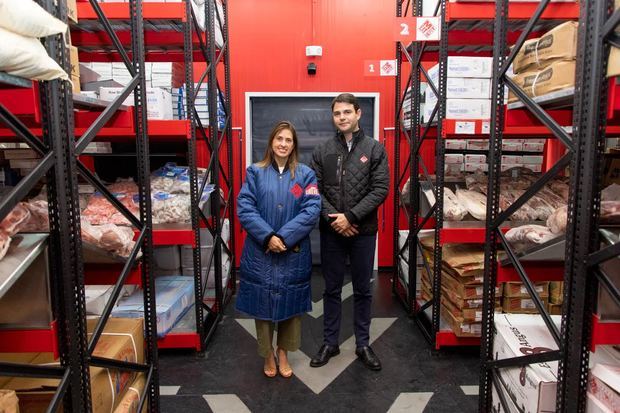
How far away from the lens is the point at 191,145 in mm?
3021

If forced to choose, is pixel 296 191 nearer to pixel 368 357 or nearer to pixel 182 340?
pixel 368 357

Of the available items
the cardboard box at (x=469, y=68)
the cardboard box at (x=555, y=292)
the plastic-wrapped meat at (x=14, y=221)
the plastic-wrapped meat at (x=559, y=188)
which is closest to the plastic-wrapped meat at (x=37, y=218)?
the plastic-wrapped meat at (x=14, y=221)

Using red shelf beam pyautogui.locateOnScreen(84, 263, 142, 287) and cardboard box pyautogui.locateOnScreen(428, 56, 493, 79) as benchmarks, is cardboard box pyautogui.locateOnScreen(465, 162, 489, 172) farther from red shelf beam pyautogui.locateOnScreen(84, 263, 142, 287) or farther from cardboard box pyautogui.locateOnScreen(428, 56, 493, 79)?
red shelf beam pyautogui.locateOnScreen(84, 263, 142, 287)

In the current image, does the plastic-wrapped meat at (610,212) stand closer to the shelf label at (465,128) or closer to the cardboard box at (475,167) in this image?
the shelf label at (465,128)

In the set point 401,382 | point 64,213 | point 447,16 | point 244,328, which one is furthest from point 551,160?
point 64,213

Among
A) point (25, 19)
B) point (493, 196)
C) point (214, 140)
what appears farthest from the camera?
point (214, 140)

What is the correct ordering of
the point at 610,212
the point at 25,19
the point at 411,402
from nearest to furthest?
the point at 25,19
the point at 610,212
the point at 411,402

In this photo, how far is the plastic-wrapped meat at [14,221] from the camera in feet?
4.45

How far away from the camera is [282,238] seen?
2713 millimetres

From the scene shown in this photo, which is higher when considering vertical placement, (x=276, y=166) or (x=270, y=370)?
(x=276, y=166)

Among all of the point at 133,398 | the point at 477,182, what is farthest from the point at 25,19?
the point at 477,182

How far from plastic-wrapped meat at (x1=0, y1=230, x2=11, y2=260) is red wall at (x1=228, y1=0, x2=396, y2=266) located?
396cm

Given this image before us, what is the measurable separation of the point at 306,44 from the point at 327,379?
3708 millimetres

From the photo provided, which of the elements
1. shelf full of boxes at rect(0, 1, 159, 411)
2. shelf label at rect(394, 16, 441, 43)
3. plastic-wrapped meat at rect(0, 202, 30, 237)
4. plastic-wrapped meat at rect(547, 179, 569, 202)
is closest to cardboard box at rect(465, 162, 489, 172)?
plastic-wrapped meat at rect(547, 179, 569, 202)
